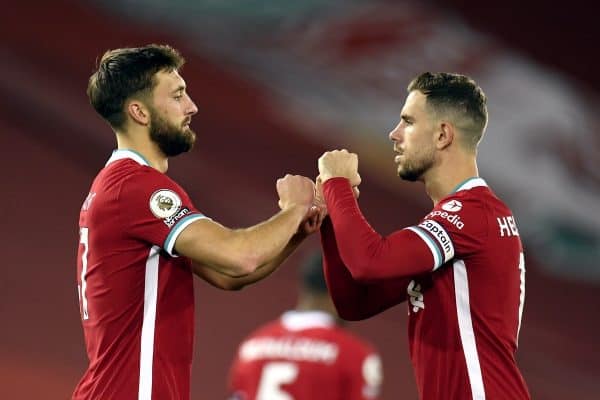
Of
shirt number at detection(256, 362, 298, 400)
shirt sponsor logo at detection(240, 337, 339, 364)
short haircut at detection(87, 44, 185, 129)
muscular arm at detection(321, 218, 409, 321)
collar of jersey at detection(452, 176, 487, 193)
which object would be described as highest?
short haircut at detection(87, 44, 185, 129)

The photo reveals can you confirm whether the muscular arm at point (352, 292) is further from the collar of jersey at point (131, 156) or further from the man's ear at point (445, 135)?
the collar of jersey at point (131, 156)

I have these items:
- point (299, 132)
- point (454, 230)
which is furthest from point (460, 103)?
point (299, 132)

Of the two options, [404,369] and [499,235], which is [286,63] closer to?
[404,369]

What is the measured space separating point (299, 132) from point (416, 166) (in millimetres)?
4012

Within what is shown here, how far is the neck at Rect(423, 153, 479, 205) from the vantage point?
10.9ft

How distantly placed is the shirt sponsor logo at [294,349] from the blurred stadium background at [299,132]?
3570 mm

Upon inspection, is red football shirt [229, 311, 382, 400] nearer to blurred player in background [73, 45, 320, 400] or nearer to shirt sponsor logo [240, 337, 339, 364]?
shirt sponsor logo [240, 337, 339, 364]

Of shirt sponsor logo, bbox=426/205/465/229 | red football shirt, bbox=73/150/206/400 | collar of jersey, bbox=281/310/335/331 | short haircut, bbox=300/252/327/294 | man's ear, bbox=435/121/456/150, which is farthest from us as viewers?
short haircut, bbox=300/252/327/294

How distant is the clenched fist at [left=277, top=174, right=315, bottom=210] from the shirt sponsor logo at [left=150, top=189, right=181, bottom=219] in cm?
45

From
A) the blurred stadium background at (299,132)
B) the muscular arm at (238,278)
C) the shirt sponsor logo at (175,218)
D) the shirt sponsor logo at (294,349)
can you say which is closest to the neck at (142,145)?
the shirt sponsor logo at (175,218)

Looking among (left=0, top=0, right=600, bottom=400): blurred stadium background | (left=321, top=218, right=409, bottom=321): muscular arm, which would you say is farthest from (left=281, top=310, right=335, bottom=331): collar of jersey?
(left=0, top=0, right=600, bottom=400): blurred stadium background

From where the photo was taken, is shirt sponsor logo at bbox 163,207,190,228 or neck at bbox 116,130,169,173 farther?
neck at bbox 116,130,169,173

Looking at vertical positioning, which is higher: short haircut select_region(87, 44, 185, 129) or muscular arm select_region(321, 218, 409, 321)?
short haircut select_region(87, 44, 185, 129)

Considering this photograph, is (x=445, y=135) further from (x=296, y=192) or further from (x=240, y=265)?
(x=240, y=265)
